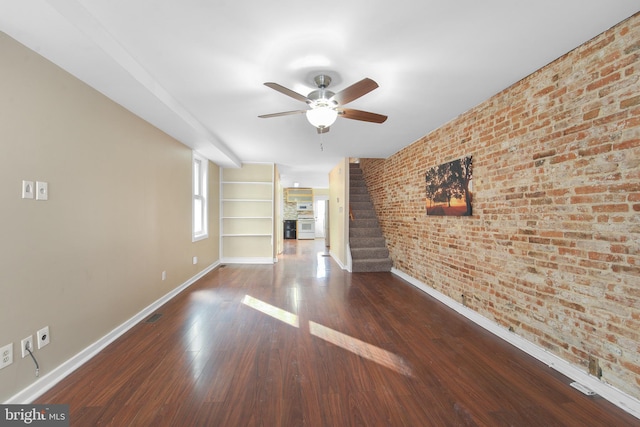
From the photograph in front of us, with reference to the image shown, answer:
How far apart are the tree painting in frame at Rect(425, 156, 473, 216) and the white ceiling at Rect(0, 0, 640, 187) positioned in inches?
27.9

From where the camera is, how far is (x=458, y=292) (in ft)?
10.1

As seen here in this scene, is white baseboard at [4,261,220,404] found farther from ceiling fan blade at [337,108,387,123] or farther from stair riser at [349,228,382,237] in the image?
stair riser at [349,228,382,237]

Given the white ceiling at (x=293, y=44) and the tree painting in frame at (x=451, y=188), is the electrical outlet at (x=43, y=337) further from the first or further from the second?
the tree painting in frame at (x=451, y=188)

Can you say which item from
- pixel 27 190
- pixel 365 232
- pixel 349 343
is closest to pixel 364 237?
pixel 365 232

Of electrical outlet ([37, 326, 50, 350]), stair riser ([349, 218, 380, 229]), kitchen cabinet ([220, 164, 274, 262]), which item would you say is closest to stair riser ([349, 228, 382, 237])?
stair riser ([349, 218, 380, 229])

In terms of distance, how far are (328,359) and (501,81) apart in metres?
2.90

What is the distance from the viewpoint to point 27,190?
5.29 ft

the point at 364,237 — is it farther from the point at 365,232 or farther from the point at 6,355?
the point at 6,355

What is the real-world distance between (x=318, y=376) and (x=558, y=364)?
185 cm

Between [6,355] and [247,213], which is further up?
[247,213]

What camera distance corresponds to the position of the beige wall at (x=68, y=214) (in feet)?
5.02

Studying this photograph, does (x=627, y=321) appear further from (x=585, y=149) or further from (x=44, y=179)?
→ (x=44, y=179)

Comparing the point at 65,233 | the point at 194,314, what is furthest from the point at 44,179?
the point at 194,314

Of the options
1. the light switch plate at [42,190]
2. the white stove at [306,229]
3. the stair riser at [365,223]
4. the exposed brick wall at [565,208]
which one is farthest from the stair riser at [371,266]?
the white stove at [306,229]
